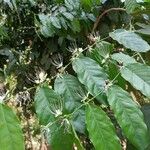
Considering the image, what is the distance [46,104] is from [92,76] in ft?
0.36

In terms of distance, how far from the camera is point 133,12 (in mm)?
1103

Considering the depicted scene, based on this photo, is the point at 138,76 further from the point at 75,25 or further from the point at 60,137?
the point at 75,25

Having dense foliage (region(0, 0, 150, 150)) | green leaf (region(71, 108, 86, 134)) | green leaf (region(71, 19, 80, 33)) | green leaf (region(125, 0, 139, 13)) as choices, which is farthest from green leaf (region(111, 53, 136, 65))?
green leaf (region(71, 19, 80, 33))

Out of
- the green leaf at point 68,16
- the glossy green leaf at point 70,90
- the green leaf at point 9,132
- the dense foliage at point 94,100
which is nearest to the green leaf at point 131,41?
the dense foliage at point 94,100

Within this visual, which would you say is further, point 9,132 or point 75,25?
point 75,25

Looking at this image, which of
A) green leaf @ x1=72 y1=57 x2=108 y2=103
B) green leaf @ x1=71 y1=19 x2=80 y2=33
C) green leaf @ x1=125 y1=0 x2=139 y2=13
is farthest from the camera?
green leaf @ x1=71 y1=19 x2=80 y2=33

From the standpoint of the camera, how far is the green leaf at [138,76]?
29.7 inches

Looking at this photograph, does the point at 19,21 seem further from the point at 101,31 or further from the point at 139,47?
the point at 139,47

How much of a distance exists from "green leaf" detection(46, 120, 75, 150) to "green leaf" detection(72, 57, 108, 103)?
91 mm

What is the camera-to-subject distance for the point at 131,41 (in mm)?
864

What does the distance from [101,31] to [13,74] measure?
0.40 m

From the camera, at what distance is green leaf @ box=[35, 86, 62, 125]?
0.76 m

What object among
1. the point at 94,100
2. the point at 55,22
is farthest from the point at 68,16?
the point at 94,100

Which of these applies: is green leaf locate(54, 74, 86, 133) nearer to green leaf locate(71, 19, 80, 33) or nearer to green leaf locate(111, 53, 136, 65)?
green leaf locate(111, 53, 136, 65)
